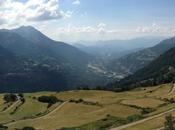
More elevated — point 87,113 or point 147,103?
point 147,103

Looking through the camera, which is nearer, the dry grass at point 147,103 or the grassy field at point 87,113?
the grassy field at point 87,113

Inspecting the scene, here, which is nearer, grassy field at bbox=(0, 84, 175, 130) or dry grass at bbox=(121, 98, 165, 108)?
grassy field at bbox=(0, 84, 175, 130)

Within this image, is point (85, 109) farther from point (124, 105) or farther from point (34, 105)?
point (34, 105)

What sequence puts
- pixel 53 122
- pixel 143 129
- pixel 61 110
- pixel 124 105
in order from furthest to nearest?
pixel 61 110, pixel 124 105, pixel 53 122, pixel 143 129

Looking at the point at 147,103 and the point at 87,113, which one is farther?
the point at 147,103

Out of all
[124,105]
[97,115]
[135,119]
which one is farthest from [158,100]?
[135,119]

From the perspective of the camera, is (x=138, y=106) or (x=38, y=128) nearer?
(x=38, y=128)

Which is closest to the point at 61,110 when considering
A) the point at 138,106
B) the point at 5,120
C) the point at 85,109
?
the point at 85,109

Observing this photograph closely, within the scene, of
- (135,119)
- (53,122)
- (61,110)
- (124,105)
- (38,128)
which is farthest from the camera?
(61,110)

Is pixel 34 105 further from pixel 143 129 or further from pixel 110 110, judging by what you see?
pixel 143 129
